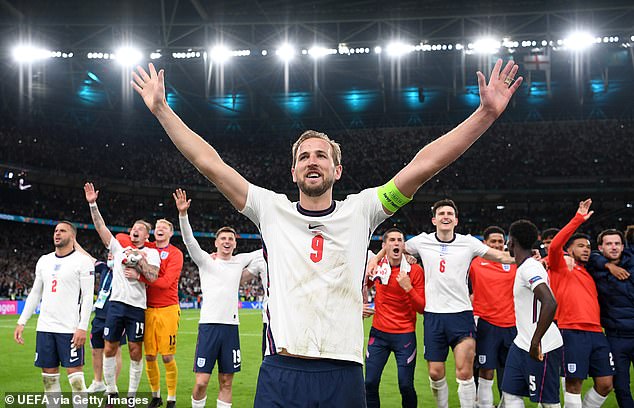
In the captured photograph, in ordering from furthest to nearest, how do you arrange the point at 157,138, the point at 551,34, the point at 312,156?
the point at 157,138, the point at 551,34, the point at 312,156

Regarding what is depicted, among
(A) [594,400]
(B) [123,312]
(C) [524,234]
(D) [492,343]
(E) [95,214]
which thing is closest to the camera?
(C) [524,234]

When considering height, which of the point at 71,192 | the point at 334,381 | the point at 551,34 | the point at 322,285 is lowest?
the point at 334,381

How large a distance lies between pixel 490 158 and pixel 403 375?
37.9m

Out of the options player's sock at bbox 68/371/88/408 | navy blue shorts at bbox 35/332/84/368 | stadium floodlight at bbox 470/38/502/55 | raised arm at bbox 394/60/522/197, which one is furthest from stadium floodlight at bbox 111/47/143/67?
raised arm at bbox 394/60/522/197

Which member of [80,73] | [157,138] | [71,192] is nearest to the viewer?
[80,73]

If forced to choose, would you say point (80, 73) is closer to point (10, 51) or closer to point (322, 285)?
point (10, 51)

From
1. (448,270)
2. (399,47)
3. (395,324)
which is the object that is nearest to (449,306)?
(448,270)

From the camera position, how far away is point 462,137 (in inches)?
111

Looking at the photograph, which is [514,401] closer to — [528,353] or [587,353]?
[528,353]

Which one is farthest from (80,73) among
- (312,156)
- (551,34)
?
(312,156)

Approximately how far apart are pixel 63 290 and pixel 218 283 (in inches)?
69.5

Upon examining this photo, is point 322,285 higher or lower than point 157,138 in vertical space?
lower

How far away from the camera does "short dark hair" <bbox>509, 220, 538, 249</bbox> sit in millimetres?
5422

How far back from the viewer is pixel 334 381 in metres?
2.85
